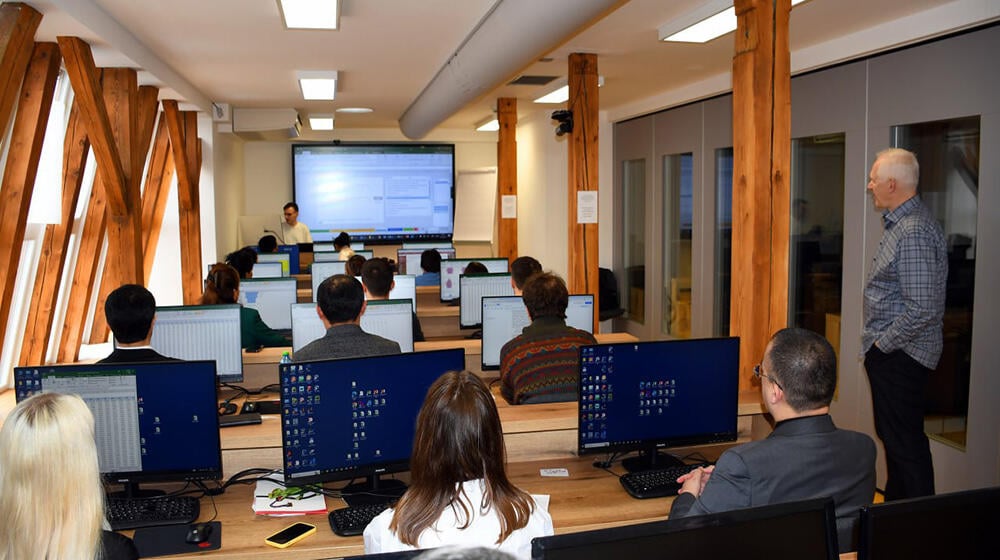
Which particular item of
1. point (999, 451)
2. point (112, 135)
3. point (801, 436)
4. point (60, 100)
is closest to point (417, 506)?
point (801, 436)

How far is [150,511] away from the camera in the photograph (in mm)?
2615

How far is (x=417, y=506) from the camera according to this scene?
6.38 feet

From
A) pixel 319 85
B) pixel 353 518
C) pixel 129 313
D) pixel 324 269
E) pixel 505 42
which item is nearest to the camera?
pixel 353 518

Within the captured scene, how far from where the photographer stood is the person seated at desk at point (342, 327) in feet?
11.6

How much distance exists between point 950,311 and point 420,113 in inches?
232

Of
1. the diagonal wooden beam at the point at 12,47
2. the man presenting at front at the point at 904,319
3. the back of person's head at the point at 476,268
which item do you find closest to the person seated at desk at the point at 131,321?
the diagonal wooden beam at the point at 12,47

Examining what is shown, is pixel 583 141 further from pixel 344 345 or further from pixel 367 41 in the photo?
pixel 344 345

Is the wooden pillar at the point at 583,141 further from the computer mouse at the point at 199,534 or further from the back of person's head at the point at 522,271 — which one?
the computer mouse at the point at 199,534

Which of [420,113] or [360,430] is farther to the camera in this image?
[420,113]

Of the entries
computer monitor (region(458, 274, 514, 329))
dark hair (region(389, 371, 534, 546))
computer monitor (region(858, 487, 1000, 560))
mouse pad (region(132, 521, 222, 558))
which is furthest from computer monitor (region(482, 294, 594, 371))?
computer monitor (region(858, 487, 1000, 560))

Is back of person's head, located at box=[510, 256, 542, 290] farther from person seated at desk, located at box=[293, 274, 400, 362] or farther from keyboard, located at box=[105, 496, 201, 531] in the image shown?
keyboard, located at box=[105, 496, 201, 531]

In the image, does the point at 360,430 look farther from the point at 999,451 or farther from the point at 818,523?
the point at 999,451

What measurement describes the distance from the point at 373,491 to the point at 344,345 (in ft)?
2.90

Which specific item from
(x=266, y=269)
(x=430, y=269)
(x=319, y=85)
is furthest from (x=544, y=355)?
(x=319, y=85)
